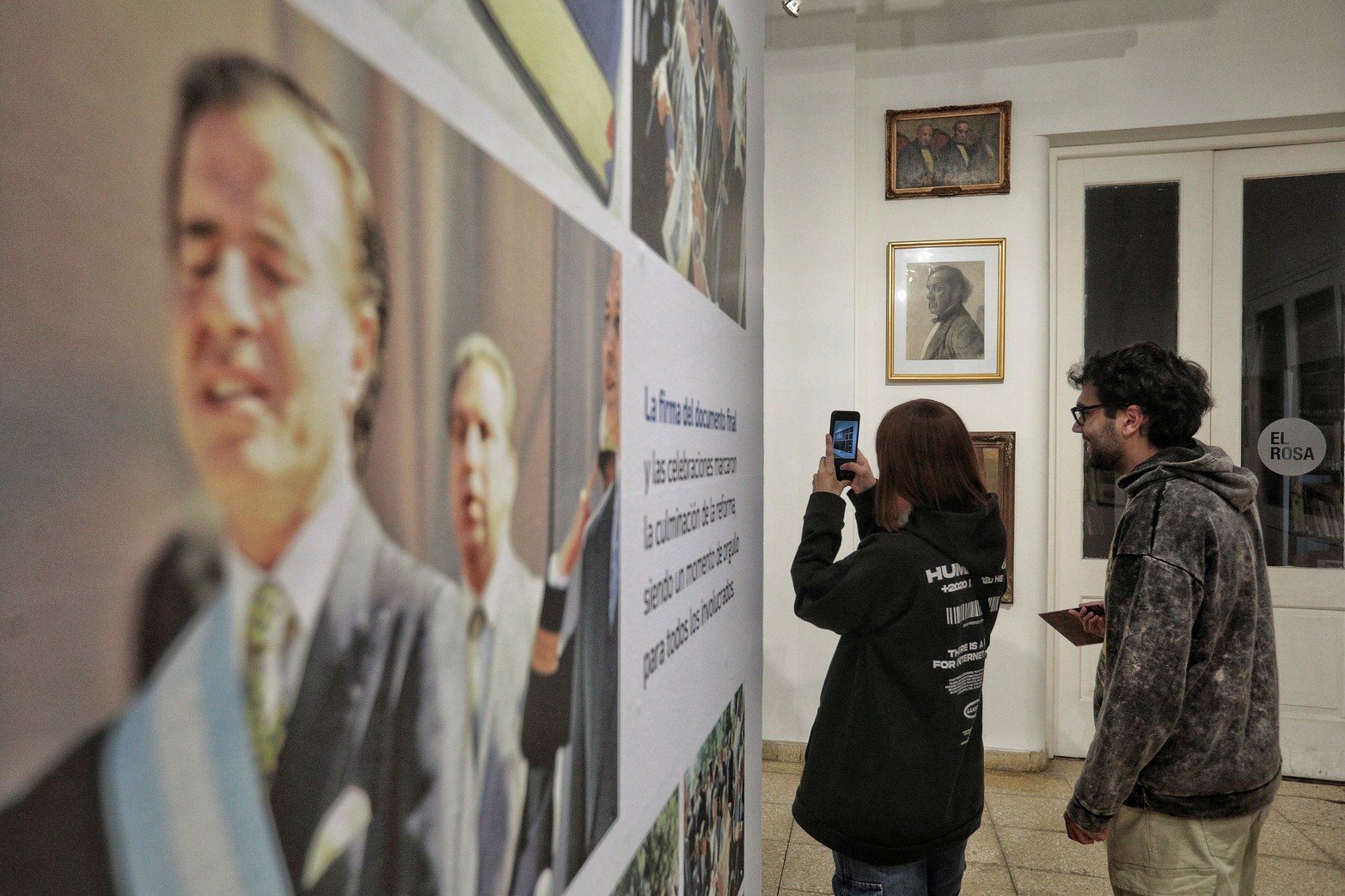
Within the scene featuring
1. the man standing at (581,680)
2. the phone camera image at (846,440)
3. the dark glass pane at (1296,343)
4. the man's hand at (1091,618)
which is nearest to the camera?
the man standing at (581,680)

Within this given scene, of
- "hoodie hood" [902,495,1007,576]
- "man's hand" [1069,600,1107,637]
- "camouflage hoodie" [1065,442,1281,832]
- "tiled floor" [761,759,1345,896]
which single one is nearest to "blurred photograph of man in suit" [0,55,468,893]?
"hoodie hood" [902,495,1007,576]

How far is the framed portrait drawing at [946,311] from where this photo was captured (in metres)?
3.94

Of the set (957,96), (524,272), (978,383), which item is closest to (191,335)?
(524,272)

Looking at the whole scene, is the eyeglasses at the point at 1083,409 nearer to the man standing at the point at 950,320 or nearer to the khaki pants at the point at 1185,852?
the khaki pants at the point at 1185,852

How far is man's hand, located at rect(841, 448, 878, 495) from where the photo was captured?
6.52ft

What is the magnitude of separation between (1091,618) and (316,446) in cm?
217

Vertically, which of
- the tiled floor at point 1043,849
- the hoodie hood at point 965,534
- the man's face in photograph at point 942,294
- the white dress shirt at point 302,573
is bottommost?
the tiled floor at point 1043,849

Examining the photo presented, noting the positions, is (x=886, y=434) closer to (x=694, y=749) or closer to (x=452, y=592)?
(x=694, y=749)

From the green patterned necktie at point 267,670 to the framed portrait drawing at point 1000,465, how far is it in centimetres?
387

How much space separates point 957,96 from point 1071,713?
9.73 feet

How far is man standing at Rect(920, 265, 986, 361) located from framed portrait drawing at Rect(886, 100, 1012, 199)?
39cm

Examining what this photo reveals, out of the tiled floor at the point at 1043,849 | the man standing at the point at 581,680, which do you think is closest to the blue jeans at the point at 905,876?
the man standing at the point at 581,680

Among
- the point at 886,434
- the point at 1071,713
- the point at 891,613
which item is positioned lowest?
the point at 1071,713

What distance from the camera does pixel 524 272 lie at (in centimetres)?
62
